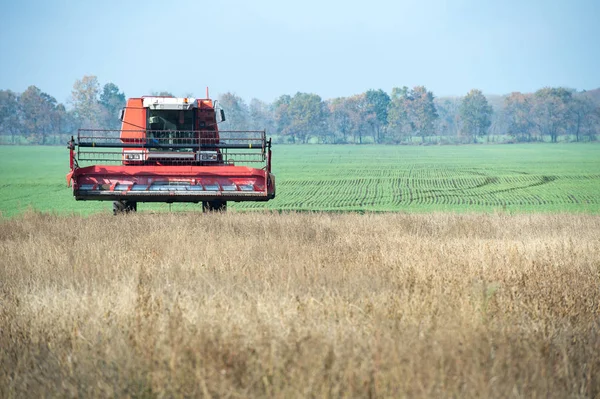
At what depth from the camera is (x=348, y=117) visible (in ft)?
488

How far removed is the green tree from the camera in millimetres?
143500

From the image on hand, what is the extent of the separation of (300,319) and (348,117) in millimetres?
143825

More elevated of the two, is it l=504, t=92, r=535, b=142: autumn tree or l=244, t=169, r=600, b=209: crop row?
l=504, t=92, r=535, b=142: autumn tree

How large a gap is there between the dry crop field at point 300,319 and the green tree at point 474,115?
444 feet

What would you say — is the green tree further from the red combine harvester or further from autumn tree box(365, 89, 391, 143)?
the red combine harvester

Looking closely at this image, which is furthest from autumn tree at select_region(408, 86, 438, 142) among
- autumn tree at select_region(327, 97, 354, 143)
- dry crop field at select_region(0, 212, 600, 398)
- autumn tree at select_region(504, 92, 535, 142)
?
dry crop field at select_region(0, 212, 600, 398)

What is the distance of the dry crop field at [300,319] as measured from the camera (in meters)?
4.77

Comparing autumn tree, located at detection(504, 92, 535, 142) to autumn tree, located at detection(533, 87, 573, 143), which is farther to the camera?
autumn tree, located at detection(504, 92, 535, 142)

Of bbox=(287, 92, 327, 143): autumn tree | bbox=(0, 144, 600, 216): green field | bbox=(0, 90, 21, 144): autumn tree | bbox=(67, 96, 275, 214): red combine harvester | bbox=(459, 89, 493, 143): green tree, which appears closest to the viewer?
bbox=(67, 96, 275, 214): red combine harvester

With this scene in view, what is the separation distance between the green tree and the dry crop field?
135 m

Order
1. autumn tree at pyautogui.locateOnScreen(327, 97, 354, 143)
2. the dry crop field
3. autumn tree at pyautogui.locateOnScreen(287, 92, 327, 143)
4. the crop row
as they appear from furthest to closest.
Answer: autumn tree at pyautogui.locateOnScreen(327, 97, 354, 143), autumn tree at pyautogui.locateOnScreen(287, 92, 327, 143), the crop row, the dry crop field

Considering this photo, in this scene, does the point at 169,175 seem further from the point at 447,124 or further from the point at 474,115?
the point at 447,124

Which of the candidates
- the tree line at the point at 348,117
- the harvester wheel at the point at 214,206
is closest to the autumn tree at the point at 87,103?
the tree line at the point at 348,117

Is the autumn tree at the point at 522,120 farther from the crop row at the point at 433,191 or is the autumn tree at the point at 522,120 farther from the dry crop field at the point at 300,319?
the dry crop field at the point at 300,319
